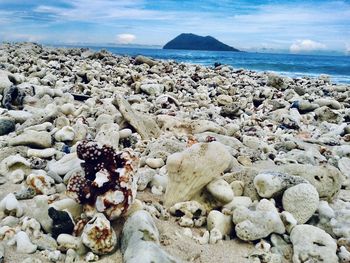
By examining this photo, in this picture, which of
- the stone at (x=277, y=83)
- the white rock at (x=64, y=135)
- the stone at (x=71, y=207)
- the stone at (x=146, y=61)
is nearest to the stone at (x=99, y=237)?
the stone at (x=71, y=207)

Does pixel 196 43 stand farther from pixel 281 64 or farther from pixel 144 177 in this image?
pixel 144 177

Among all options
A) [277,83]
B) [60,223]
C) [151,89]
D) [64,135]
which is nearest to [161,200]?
[60,223]

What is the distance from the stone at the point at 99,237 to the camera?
2.20m

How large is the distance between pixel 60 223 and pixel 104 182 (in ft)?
1.15

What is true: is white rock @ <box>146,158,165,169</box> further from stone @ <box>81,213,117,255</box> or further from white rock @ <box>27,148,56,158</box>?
stone @ <box>81,213,117,255</box>

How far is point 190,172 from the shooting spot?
2.82m

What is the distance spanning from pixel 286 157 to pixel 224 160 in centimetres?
140

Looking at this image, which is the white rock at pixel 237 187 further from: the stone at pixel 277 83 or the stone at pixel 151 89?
the stone at pixel 277 83

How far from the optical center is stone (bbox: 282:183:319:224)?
268 cm

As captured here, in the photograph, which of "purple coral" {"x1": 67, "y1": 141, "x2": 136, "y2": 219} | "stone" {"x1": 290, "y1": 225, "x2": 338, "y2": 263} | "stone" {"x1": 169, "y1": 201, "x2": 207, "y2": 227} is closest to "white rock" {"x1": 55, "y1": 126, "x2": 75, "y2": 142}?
"purple coral" {"x1": 67, "y1": 141, "x2": 136, "y2": 219}

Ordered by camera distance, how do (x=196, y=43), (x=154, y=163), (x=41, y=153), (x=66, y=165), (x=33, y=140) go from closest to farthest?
1. (x=66, y=165)
2. (x=154, y=163)
3. (x=41, y=153)
4. (x=33, y=140)
5. (x=196, y=43)

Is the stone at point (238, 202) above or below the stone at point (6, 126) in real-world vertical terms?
below

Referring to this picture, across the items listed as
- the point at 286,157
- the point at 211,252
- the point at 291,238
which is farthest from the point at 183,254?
the point at 286,157

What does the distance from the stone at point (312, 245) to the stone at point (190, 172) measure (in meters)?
0.70
